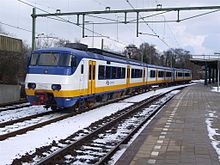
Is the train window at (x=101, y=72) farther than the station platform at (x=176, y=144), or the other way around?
the train window at (x=101, y=72)

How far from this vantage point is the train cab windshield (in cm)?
1673

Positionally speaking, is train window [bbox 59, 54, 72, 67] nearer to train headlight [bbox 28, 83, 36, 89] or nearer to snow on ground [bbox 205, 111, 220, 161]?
train headlight [bbox 28, 83, 36, 89]

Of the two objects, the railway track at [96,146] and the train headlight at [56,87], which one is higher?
the train headlight at [56,87]

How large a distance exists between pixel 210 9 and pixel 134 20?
16.3 ft

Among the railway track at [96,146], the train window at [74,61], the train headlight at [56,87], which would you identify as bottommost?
the railway track at [96,146]

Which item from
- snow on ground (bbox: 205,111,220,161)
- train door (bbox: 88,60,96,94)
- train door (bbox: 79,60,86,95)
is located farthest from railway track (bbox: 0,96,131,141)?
snow on ground (bbox: 205,111,220,161)

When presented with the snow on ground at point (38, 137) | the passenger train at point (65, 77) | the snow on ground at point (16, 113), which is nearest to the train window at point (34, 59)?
the passenger train at point (65, 77)

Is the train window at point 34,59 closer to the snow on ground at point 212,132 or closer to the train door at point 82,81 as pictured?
the train door at point 82,81

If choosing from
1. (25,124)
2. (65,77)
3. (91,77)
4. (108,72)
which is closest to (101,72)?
(108,72)

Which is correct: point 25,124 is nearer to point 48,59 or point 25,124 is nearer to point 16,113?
point 16,113

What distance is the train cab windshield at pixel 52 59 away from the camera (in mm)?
16734

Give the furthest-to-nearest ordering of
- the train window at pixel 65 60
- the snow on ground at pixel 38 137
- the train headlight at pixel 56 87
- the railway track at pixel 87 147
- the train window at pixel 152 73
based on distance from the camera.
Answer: the train window at pixel 152 73, the train window at pixel 65 60, the train headlight at pixel 56 87, the snow on ground at pixel 38 137, the railway track at pixel 87 147

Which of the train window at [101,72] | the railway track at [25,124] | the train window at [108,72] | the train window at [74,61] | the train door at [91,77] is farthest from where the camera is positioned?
the train window at [108,72]

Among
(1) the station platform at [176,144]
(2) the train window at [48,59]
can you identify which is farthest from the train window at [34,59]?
(1) the station platform at [176,144]
